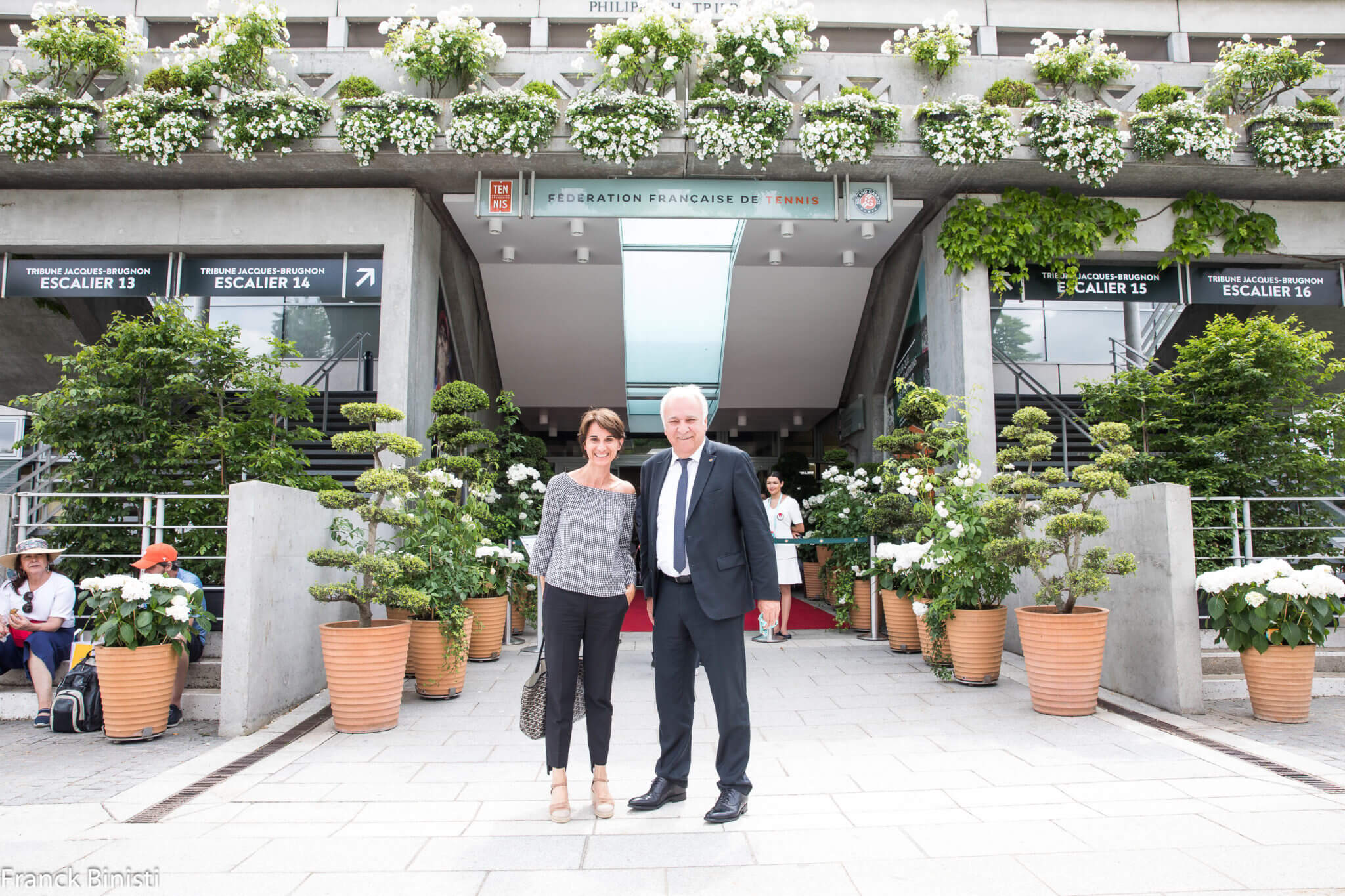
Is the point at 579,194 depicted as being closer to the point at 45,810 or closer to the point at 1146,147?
the point at 1146,147

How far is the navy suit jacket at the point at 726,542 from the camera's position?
3033mm

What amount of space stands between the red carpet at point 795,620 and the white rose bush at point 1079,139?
506 centimetres

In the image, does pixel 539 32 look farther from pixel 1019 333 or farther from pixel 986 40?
pixel 1019 333

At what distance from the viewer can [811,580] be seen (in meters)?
11.3

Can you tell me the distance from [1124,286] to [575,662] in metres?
7.96

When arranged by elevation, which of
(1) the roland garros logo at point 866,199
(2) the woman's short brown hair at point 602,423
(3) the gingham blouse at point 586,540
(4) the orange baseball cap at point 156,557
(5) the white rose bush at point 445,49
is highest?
(5) the white rose bush at point 445,49

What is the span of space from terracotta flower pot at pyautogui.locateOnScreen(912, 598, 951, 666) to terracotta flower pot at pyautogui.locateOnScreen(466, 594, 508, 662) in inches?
133

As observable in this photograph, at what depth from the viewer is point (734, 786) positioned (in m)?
3.04

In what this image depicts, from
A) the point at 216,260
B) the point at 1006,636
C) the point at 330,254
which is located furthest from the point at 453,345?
the point at 1006,636

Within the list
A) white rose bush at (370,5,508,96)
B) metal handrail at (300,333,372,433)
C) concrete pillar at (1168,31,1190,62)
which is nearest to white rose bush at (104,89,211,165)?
white rose bush at (370,5,508,96)

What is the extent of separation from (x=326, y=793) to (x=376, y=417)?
8.31ft

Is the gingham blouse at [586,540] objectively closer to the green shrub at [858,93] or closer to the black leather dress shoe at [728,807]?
the black leather dress shoe at [728,807]

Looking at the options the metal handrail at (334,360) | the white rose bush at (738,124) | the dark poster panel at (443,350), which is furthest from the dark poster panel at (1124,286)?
the metal handrail at (334,360)

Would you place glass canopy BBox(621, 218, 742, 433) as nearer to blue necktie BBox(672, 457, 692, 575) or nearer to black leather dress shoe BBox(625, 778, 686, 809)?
blue necktie BBox(672, 457, 692, 575)
